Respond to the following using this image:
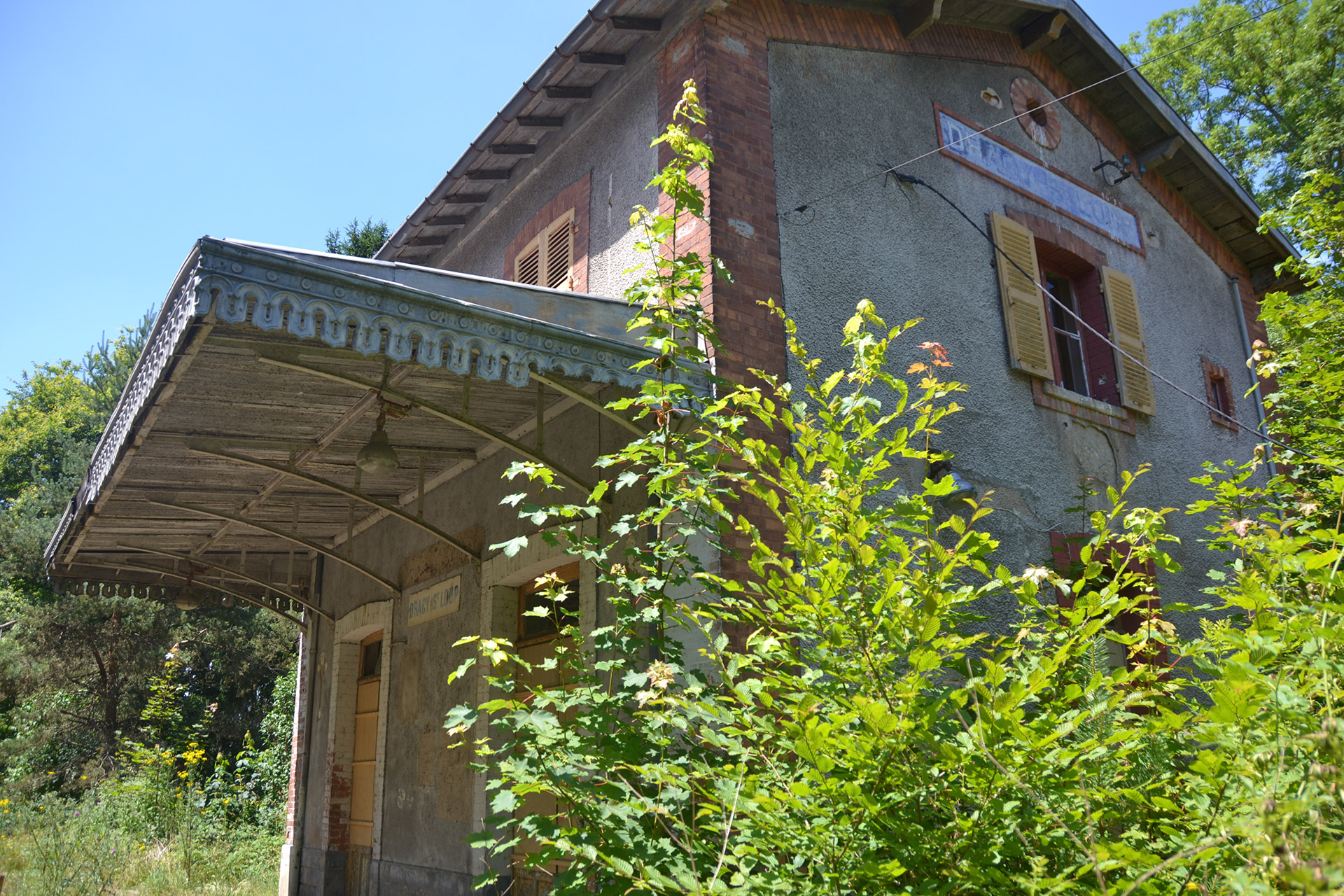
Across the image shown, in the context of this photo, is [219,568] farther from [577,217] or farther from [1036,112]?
[1036,112]

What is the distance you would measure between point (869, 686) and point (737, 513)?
235 cm

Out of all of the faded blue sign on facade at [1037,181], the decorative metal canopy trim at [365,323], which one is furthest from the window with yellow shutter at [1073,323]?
the decorative metal canopy trim at [365,323]

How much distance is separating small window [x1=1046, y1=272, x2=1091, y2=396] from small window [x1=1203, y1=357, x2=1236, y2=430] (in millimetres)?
1657

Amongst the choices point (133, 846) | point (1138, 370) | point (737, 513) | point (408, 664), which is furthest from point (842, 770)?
point (133, 846)

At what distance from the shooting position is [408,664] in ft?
26.0

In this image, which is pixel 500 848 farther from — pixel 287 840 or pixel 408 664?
pixel 287 840

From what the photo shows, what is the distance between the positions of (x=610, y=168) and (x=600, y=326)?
256 centimetres

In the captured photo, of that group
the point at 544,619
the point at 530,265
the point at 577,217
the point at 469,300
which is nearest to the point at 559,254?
the point at 577,217

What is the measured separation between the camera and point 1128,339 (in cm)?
815

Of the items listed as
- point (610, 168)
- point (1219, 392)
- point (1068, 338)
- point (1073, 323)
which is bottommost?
point (1219, 392)

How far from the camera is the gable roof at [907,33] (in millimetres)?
6754

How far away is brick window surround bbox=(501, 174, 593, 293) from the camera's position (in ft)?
23.7

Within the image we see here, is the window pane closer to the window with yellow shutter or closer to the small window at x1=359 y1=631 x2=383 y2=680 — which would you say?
the small window at x1=359 y1=631 x2=383 y2=680

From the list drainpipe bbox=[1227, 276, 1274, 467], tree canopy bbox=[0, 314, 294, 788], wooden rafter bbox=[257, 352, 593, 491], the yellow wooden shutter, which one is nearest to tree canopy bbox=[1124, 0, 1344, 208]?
drainpipe bbox=[1227, 276, 1274, 467]
